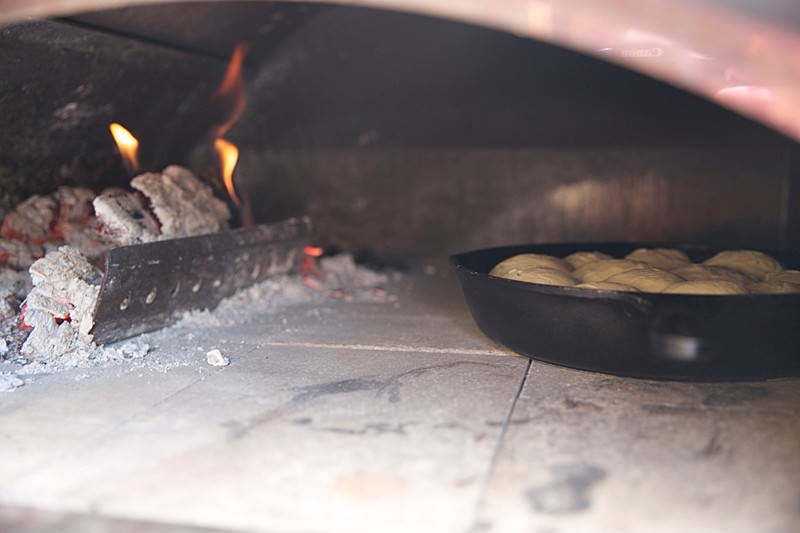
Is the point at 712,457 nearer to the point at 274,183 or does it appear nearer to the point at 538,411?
the point at 538,411

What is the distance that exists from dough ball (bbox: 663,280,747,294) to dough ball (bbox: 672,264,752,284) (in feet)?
0.23

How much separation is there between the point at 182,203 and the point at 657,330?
6.34 feet

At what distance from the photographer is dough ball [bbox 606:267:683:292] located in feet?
6.76

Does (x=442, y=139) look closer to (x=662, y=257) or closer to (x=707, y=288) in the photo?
(x=662, y=257)

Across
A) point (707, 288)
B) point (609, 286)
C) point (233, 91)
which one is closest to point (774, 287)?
point (707, 288)

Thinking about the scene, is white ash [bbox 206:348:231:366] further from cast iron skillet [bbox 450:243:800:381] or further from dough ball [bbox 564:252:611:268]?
dough ball [bbox 564:252:611:268]

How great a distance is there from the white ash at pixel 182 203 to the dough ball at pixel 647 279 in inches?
65.1

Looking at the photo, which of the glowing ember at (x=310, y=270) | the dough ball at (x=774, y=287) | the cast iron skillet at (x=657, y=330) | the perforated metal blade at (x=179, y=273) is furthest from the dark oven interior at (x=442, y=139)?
the cast iron skillet at (x=657, y=330)

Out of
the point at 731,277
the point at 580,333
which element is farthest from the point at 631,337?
the point at 731,277

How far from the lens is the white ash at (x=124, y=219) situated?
8.55 feet

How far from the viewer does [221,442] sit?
162 cm

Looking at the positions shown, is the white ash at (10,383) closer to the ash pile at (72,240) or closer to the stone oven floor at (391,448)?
the stone oven floor at (391,448)

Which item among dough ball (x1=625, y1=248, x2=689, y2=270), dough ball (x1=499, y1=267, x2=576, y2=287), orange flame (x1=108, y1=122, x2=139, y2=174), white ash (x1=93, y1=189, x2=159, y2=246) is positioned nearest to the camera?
dough ball (x1=499, y1=267, x2=576, y2=287)

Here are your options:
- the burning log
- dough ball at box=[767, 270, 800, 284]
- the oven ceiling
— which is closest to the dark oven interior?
the burning log
